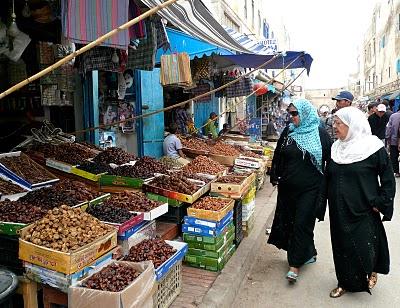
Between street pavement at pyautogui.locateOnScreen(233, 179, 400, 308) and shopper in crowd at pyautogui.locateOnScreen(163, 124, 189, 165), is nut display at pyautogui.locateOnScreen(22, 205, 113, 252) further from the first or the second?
shopper in crowd at pyautogui.locateOnScreen(163, 124, 189, 165)

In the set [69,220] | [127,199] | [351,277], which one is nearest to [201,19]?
[127,199]

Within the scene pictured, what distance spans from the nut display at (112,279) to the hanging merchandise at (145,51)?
148 inches

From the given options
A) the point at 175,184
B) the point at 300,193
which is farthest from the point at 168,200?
the point at 300,193

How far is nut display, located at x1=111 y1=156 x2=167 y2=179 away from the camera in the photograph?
5.30 meters

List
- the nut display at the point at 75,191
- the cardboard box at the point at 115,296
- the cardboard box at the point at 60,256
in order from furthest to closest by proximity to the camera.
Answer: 1. the nut display at the point at 75,191
2. the cardboard box at the point at 60,256
3. the cardboard box at the point at 115,296

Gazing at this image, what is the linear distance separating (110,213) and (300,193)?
7.02ft

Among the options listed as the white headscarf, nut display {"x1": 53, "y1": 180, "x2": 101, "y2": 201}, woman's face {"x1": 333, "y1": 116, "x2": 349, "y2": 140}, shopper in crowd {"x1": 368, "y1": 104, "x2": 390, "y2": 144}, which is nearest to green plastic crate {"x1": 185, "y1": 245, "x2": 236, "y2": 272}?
nut display {"x1": 53, "y1": 180, "x2": 101, "y2": 201}

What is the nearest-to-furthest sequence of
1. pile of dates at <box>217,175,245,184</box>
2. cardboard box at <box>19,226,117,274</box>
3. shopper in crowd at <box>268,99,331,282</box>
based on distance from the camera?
cardboard box at <box>19,226,117,274</box> → shopper in crowd at <box>268,99,331,282</box> → pile of dates at <box>217,175,245,184</box>

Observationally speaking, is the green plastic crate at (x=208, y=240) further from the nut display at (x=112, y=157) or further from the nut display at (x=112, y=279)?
the nut display at (x=112, y=157)

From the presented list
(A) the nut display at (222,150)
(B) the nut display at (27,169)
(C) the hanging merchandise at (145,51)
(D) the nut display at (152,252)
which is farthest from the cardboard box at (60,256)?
(A) the nut display at (222,150)

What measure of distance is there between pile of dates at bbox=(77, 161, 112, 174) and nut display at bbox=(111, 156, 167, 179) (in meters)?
0.13

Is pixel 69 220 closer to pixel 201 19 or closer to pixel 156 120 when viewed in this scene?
pixel 201 19

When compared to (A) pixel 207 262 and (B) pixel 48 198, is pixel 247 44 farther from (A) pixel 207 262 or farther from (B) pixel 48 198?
(B) pixel 48 198

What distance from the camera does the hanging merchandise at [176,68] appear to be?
296 inches
